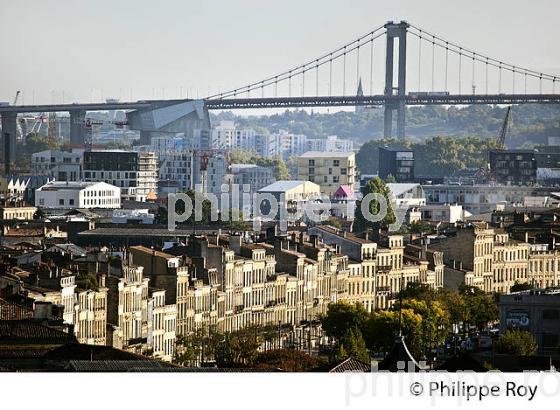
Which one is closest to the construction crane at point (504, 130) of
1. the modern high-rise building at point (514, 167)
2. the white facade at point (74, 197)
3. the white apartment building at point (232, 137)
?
the modern high-rise building at point (514, 167)

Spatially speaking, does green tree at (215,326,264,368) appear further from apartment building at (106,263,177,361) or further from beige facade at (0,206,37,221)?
beige facade at (0,206,37,221)

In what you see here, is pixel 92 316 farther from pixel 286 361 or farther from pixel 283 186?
pixel 283 186

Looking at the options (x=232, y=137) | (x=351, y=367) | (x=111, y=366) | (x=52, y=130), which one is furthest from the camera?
(x=232, y=137)

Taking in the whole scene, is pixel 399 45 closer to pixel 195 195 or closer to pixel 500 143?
pixel 195 195

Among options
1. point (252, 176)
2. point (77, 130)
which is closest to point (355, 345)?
point (252, 176)

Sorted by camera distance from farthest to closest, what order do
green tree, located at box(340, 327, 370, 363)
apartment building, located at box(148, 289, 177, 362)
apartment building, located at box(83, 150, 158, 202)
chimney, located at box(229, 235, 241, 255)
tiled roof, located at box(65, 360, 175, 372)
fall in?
apartment building, located at box(83, 150, 158, 202) → chimney, located at box(229, 235, 241, 255) → apartment building, located at box(148, 289, 177, 362) → green tree, located at box(340, 327, 370, 363) → tiled roof, located at box(65, 360, 175, 372)

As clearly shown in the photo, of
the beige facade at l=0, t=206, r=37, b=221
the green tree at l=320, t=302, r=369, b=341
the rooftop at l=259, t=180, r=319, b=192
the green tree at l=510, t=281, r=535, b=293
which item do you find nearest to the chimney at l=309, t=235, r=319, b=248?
the green tree at l=510, t=281, r=535, b=293

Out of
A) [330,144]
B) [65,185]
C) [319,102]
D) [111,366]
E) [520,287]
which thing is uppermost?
[319,102]
